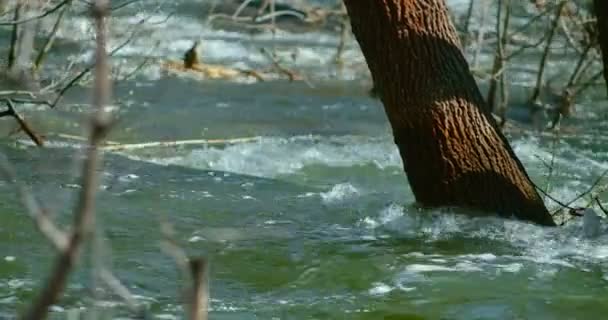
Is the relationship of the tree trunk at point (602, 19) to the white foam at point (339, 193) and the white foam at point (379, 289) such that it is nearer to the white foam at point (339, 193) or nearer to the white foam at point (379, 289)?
the white foam at point (379, 289)

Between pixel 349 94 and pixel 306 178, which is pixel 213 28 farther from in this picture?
pixel 306 178

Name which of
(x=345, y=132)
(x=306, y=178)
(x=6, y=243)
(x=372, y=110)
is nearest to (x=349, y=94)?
(x=372, y=110)

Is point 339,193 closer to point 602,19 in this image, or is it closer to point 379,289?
point 602,19

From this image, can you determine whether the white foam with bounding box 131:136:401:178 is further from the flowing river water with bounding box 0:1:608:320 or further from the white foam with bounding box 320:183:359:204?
the white foam with bounding box 320:183:359:204

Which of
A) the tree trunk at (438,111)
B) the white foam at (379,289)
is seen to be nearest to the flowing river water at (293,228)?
the white foam at (379,289)

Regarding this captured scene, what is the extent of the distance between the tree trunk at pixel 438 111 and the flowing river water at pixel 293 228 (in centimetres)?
16

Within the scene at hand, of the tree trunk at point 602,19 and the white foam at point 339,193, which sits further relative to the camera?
the white foam at point 339,193

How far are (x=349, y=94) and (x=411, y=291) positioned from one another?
8.92 m

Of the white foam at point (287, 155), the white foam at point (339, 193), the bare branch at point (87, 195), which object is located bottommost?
the bare branch at point (87, 195)

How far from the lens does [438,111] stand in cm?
621

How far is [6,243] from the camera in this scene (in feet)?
19.1

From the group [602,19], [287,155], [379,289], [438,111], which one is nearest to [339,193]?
[438,111]

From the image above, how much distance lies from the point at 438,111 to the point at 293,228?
38.0 inches

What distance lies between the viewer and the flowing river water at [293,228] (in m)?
4.97
